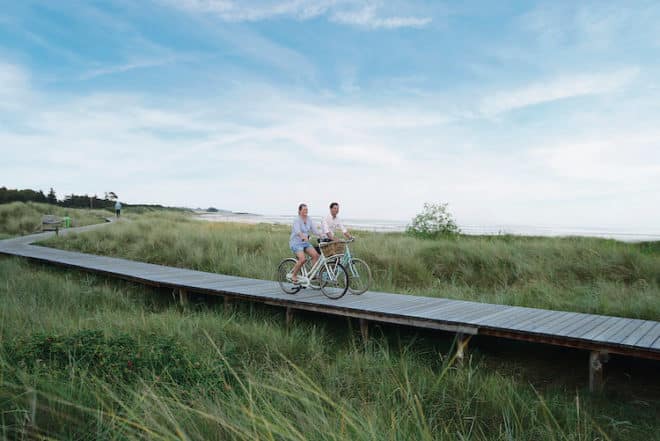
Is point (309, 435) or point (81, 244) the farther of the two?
point (81, 244)

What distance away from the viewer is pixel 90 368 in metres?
4.67

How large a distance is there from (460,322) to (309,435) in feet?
11.6

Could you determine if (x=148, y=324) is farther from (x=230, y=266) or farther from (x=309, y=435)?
(x=230, y=266)

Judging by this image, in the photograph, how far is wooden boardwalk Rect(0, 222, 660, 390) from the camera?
5.30m

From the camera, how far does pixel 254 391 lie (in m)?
4.32

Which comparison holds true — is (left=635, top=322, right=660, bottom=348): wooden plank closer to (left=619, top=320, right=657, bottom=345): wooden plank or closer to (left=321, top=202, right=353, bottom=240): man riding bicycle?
(left=619, top=320, right=657, bottom=345): wooden plank

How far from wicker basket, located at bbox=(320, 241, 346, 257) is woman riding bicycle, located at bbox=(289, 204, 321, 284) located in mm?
196

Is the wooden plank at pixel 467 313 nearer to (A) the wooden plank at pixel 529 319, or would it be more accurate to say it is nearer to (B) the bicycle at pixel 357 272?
(A) the wooden plank at pixel 529 319

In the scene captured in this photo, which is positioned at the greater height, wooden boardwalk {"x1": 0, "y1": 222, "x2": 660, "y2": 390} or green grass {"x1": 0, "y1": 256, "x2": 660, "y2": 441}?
wooden boardwalk {"x1": 0, "y1": 222, "x2": 660, "y2": 390}

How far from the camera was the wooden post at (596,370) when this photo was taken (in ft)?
17.4

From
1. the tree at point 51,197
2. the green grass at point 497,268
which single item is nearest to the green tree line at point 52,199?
the tree at point 51,197

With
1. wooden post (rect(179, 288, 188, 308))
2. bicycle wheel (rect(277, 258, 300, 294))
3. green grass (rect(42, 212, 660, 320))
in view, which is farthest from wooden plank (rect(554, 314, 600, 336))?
wooden post (rect(179, 288, 188, 308))

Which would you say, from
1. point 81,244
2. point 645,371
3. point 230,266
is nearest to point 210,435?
point 645,371

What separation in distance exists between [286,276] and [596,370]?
14.6 feet
